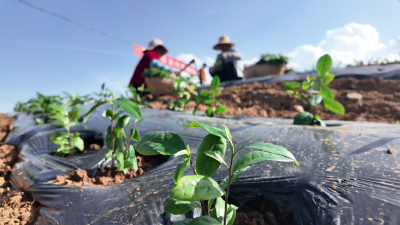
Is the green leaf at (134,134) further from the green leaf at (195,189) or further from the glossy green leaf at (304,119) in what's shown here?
the glossy green leaf at (304,119)

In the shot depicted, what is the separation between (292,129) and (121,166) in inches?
37.5

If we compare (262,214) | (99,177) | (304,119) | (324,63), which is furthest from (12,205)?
(324,63)

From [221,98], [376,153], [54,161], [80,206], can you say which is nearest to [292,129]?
[376,153]

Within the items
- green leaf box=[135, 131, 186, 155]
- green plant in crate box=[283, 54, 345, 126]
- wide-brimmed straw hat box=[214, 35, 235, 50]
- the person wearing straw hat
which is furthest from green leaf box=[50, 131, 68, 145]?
wide-brimmed straw hat box=[214, 35, 235, 50]

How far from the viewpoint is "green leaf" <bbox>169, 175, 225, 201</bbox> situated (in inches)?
13.8

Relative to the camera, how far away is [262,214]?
0.66 m

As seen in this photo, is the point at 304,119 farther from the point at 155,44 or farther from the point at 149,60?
the point at 155,44

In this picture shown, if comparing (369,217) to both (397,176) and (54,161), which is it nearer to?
(397,176)

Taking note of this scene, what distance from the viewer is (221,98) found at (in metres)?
3.47

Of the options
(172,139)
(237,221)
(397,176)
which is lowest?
(237,221)

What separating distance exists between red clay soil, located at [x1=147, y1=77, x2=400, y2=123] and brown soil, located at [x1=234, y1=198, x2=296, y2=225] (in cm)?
185

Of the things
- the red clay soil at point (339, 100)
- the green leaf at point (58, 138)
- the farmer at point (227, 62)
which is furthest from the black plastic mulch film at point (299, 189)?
the farmer at point (227, 62)

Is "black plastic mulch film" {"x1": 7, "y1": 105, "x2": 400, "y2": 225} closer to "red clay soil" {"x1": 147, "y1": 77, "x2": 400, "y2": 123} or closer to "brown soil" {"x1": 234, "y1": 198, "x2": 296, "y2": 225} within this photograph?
"brown soil" {"x1": 234, "y1": 198, "x2": 296, "y2": 225}

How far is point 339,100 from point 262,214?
280 cm
